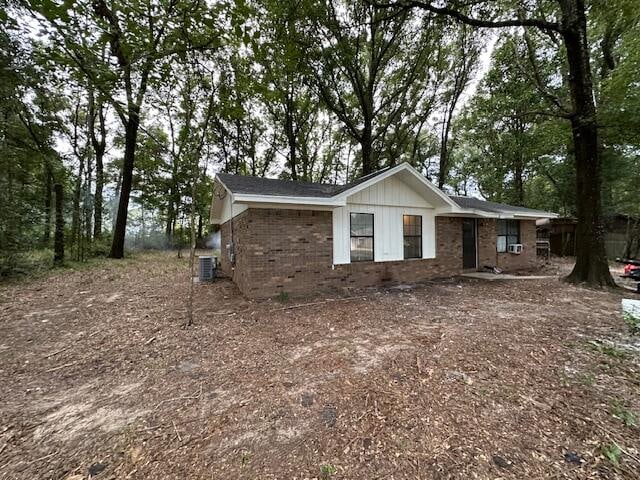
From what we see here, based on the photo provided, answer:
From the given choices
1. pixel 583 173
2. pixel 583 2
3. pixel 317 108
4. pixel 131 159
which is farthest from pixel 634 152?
pixel 131 159

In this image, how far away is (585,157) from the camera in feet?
24.3

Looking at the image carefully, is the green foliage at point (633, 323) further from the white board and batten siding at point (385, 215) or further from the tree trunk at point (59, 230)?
the tree trunk at point (59, 230)

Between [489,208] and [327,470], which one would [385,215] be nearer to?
[489,208]

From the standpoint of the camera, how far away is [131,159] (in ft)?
43.8

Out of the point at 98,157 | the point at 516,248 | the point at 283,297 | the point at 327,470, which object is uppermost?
the point at 98,157

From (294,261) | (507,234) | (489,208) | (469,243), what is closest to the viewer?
(294,261)

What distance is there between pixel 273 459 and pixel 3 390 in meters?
3.31

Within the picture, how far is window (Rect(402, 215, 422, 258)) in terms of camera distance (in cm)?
832

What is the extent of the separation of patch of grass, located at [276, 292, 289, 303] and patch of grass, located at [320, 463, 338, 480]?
173 inches

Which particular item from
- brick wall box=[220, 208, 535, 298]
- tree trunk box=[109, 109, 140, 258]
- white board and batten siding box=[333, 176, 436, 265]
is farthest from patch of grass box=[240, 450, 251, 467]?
tree trunk box=[109, 109, 140, 258]

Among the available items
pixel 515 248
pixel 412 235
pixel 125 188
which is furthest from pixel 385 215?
pixel 125 188

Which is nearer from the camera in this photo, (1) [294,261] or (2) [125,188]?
(1) [294,261]

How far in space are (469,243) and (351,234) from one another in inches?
212

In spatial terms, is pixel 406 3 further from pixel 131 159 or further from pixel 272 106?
pixel 131 159
